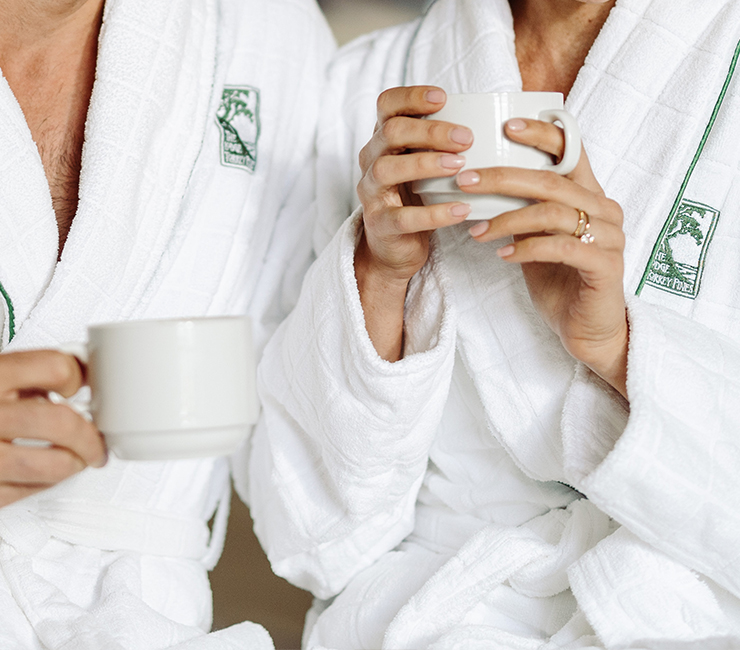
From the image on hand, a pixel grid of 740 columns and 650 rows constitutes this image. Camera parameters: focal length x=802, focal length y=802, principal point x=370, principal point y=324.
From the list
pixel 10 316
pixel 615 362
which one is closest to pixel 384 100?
pixel 615 362

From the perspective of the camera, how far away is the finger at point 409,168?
629mm

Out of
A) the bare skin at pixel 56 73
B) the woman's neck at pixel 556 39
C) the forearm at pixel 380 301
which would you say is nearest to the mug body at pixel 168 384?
the forearm at pixel 380 301

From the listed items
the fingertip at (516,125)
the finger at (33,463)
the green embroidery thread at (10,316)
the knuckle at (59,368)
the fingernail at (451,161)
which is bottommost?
the green embroidery thread at (10,316)

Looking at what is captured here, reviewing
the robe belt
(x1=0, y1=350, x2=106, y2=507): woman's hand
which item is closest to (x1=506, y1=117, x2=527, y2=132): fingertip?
(x1=0, y1=350, x2=106, y2=507): woman's hand

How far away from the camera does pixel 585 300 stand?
71cm

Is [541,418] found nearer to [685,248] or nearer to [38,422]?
[685,248]

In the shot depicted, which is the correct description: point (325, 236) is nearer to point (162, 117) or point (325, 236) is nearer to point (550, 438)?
point (162, 117)

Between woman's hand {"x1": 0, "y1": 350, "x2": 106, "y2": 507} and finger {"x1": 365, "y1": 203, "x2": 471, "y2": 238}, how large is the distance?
0.97ft

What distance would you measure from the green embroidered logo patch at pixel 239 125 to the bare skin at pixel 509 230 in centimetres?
27

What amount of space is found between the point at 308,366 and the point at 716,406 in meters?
0.42

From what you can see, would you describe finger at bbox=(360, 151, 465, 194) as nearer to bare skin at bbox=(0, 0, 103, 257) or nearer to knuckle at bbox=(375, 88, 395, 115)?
knuckle at bbox=(375, 88, 395, 115)

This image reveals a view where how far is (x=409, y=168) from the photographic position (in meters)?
0.66

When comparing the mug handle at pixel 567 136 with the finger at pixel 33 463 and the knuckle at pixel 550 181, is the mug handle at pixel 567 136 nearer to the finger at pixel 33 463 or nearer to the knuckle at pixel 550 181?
the knuckle at pixel 550 181

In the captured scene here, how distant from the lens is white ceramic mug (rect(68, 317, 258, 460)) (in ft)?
1.78
